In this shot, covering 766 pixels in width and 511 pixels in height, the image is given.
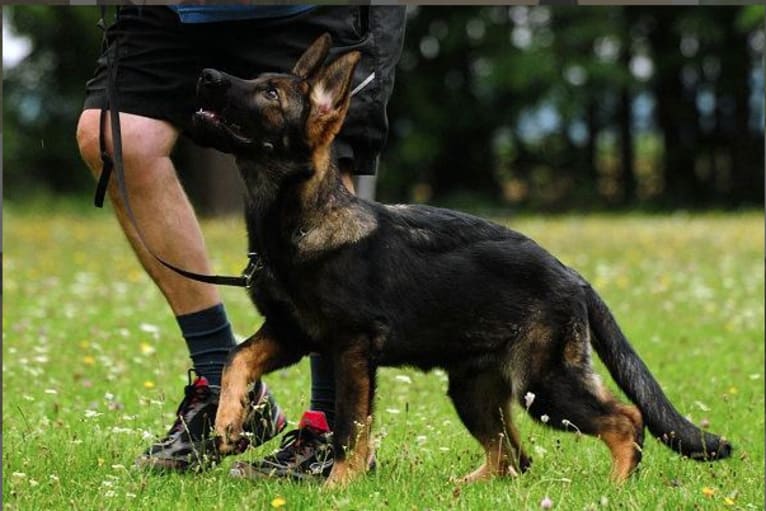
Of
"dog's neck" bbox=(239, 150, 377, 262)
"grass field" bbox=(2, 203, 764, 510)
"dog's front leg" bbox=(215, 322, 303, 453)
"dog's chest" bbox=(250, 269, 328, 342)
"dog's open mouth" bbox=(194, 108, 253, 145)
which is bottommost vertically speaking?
"grass field" bbox=(2, 203, 764, 510)

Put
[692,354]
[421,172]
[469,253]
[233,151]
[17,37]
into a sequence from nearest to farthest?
[233,151] → [469,253] → [692,354] → [17,37] → [421,172]

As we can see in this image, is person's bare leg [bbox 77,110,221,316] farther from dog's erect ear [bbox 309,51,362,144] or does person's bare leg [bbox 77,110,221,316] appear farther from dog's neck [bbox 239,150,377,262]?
dog's erect ear [bbox 309,51,362,144]

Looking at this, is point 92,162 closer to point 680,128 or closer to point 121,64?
point 121,64

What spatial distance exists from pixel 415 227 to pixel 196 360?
108 centimetres

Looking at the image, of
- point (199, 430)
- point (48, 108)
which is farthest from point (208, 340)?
point (48, 108)

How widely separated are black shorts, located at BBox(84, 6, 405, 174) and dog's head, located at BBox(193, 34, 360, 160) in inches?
12.9

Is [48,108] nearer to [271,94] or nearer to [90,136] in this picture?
[90,136]

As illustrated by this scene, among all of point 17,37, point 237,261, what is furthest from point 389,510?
point 17,37

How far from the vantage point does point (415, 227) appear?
449 cm

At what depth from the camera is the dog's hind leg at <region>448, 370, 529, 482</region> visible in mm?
4648

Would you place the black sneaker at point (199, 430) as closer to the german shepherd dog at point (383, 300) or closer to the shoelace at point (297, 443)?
the shoelace at point (297, 443)

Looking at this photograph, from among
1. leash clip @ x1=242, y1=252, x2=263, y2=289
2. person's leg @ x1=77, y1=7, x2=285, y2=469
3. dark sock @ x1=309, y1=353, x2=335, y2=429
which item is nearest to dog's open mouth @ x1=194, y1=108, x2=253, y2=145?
leash clip @ x1=242, y1=252, x2=263, y2=289

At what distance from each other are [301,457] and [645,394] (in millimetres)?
1287

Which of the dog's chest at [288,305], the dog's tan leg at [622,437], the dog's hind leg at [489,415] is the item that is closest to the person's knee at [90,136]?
the dog's chest at [288,305]
